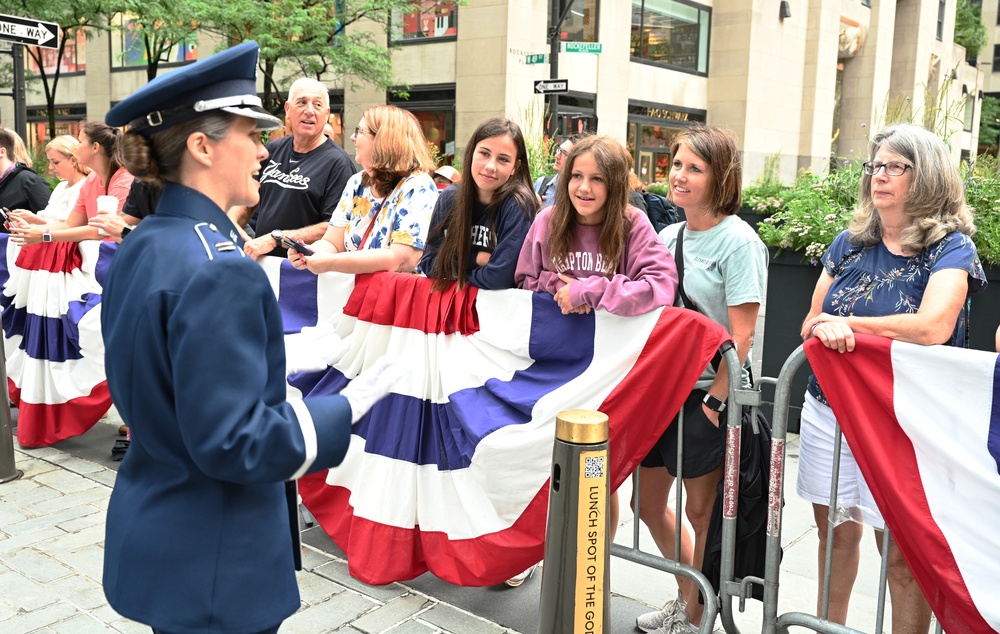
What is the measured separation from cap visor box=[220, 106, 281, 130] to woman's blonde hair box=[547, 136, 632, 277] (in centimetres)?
190

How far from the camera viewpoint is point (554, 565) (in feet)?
10.4

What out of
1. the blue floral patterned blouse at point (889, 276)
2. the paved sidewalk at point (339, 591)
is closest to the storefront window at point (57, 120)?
the paved sidewalk at point (339, 591)

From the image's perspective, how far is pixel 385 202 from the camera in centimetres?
488

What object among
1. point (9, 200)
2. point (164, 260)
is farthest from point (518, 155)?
point (9, 200)

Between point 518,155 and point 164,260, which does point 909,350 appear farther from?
point 164,260

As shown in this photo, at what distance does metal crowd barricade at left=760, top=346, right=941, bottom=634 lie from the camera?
11.1 ft

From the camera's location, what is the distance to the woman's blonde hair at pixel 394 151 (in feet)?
15.6

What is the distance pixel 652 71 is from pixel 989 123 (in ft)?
146

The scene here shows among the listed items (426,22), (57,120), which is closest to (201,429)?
(426,22)

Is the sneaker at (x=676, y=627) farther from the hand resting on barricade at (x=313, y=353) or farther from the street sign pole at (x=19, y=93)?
the street sign pole at (x=19, y=93)

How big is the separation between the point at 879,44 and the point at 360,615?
40.4 meters

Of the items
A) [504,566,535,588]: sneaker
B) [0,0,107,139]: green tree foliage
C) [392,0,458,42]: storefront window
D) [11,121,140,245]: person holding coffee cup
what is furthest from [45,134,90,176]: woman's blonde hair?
[392,0,458,42]: storefront window

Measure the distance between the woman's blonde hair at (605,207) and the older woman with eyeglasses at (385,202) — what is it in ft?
3.09

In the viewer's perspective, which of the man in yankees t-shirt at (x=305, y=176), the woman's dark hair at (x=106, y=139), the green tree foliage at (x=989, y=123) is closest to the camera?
the man in yankees t-shirt at (x=305, y=176)
